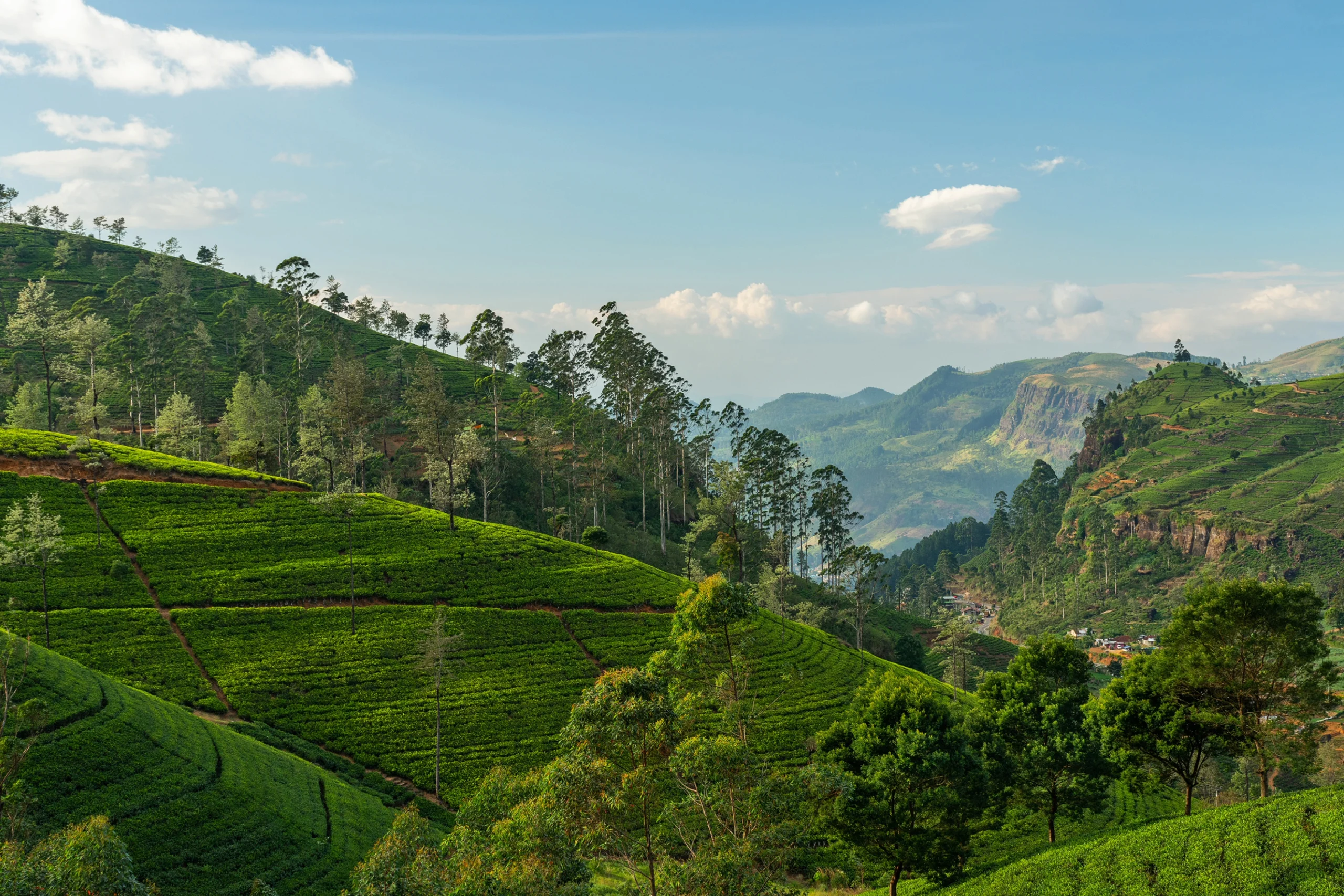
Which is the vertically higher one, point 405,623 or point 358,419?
point 358,419

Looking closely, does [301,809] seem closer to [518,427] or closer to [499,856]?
[499,856]

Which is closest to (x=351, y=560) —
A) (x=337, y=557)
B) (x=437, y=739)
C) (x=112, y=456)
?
(x=337, y=557)

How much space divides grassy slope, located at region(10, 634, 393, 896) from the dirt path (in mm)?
8814

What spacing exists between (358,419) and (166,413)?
32.7 metres

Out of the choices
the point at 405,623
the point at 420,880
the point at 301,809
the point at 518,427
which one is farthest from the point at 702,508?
the point at 518,427

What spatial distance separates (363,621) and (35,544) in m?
24.5

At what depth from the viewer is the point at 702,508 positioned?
82.8m

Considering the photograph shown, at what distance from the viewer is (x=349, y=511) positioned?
6919 centimetres

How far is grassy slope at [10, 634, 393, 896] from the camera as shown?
3356 centimetres

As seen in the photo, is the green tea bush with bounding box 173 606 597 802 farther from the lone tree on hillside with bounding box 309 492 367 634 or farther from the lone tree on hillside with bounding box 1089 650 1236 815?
the lone tree on hillside with bounding box 1089 650 1236 815

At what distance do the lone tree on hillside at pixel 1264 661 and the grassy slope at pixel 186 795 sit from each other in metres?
41.2

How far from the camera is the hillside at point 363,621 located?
5362 cm

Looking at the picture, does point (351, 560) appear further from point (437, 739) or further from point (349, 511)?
point (437, 739)

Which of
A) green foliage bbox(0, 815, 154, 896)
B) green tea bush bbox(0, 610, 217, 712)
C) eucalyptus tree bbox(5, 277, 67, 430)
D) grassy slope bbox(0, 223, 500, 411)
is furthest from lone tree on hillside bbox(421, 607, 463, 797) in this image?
grassy slope bbox(0, 223, 500, 411)
